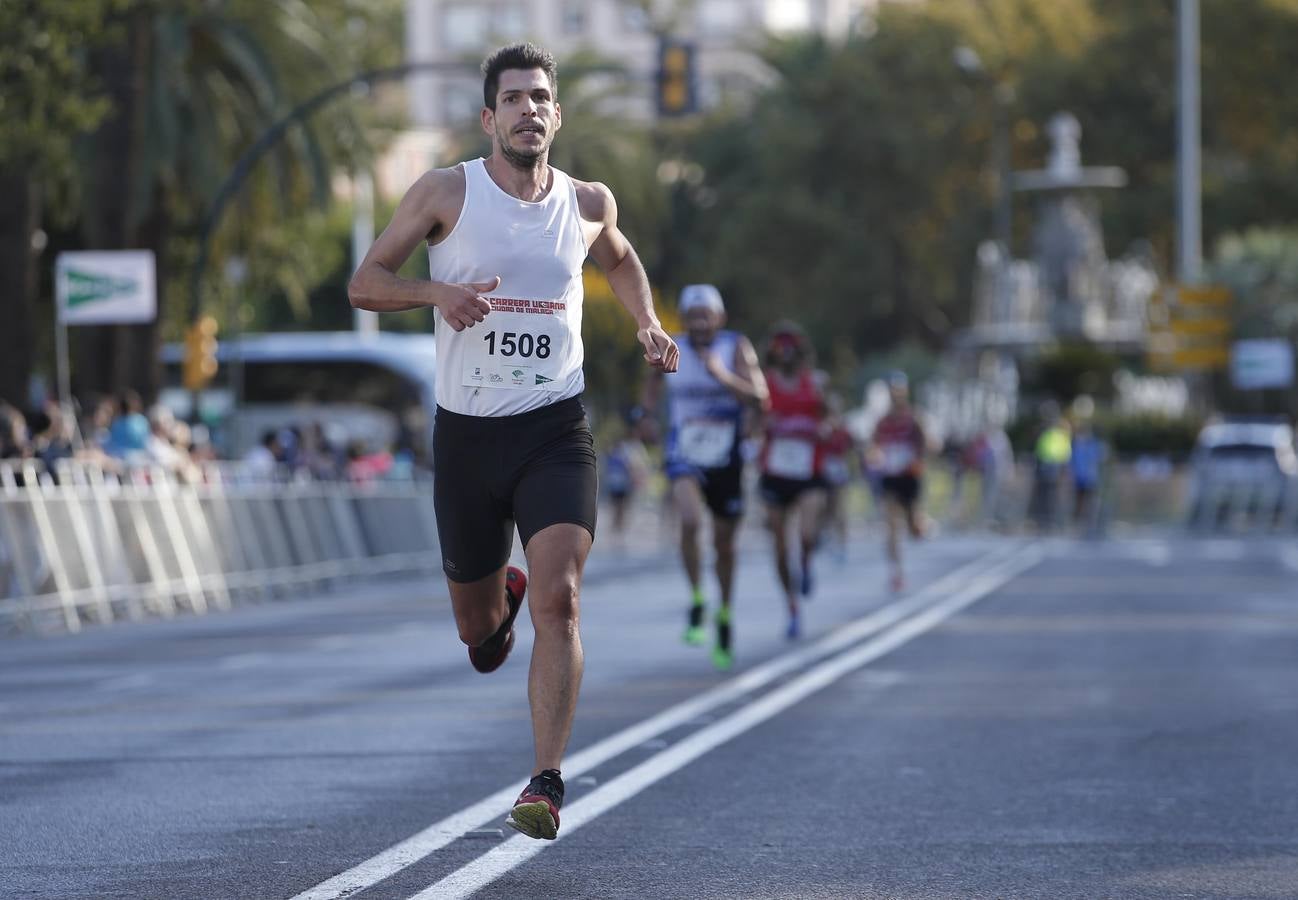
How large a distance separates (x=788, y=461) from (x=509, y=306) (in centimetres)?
997

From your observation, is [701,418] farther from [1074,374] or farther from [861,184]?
[861,184]

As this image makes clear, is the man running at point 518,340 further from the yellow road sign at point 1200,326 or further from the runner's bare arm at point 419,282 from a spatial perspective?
the yellow road sign at point 1200,326

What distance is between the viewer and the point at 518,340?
757cm

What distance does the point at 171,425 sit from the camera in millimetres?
26391

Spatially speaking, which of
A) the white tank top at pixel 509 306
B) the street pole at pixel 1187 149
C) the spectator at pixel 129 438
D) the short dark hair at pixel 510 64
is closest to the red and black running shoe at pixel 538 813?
the white tank top at pixel 509 306

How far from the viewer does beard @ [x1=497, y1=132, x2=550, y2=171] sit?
24.7 ft

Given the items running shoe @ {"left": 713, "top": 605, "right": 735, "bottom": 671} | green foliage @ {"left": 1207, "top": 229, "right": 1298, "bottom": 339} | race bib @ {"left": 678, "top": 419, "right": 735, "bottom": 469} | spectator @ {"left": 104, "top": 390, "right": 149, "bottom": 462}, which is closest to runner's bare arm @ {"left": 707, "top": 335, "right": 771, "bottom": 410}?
race bib @ {"left": 678, "top": 419, "right": 735, "bottom": 469}

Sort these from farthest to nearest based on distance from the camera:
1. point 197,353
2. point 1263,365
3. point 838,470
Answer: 1. point 1263,365
2. point 197,353
3. point 838,470

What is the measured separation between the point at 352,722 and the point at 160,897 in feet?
16.5

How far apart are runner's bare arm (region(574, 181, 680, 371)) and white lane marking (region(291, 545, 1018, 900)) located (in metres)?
1.47

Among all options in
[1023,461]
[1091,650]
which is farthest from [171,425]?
[1023,461]

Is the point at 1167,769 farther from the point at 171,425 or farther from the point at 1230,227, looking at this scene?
the point at 1230,227

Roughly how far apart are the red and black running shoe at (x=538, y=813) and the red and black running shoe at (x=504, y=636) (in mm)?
1116

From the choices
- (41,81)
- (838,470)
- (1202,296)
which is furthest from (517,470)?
(1202,296)
